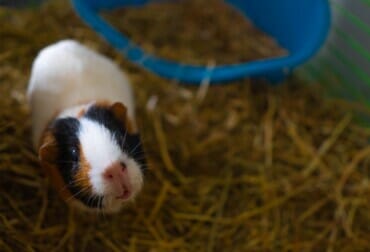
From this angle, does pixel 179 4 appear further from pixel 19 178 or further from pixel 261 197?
pixel 19 178

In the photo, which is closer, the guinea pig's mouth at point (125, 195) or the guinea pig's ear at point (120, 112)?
the guinea pig's mouth at point (125, 195)

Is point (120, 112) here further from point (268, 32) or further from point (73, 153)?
point (268, 32)

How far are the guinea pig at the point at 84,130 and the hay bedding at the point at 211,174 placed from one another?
188 millimetres

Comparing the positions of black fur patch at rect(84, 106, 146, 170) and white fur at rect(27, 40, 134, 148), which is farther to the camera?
white fur at rect(27, 40, 134, 148)

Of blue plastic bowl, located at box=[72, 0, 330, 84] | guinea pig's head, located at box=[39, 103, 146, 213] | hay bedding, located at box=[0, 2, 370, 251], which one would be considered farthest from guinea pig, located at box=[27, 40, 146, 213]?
blue plastic bowl, located at box=[72, 0, 330, 84]

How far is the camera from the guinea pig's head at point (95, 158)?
4.93ft

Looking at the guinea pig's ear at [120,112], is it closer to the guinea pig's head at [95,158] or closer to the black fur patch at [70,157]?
the guinea pig's head at [95,158]

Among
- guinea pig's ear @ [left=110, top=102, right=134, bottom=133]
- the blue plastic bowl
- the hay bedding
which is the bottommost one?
the hay bedding

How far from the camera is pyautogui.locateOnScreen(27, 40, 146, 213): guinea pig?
4.98 ft

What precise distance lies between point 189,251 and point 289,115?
97 cm

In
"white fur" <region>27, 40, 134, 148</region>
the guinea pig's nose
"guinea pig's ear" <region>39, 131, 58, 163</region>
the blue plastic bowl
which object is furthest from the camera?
the blue plastic bowl

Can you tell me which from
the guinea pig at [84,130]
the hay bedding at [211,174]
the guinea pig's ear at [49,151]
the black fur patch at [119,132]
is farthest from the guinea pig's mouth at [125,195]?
the hay bedding at [211,174]

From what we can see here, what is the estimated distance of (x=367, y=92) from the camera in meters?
2.70

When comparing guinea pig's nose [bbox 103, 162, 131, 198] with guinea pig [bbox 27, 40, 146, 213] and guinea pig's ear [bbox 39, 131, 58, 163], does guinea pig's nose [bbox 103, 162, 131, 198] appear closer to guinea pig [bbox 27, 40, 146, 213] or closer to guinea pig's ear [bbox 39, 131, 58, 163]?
guinea pig [bbox 27, 40, 146, 213]
